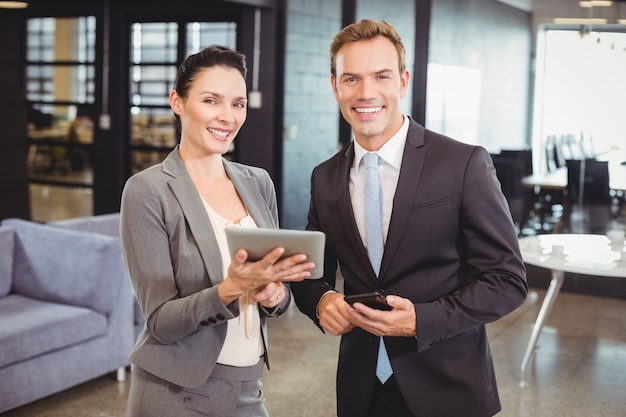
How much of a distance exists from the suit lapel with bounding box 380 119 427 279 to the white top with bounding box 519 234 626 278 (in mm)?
2455

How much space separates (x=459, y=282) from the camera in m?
1.79

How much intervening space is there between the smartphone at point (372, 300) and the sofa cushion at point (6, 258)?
307cm

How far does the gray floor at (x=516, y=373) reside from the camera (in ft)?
12.9

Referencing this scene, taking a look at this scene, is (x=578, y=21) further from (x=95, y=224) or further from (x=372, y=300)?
(x=372, y=300)

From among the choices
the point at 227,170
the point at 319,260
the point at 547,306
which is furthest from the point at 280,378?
the point at 319,260

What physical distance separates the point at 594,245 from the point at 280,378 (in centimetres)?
206

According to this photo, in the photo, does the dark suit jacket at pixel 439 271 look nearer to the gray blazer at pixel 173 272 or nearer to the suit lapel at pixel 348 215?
the suit lapel at pixel 348 215

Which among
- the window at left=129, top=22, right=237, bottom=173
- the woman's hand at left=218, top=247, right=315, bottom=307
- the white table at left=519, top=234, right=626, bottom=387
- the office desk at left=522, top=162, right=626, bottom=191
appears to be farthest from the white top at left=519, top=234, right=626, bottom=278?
the window at left=129, top=22, right=237, bottom=173

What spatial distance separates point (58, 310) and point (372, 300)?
2.74 m

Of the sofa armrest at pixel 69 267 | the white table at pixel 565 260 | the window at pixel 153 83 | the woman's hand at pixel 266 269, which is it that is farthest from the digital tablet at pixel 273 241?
the window at pixel 153 83

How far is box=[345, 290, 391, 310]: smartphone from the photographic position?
167 cm

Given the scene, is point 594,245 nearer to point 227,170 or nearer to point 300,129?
point 300,129

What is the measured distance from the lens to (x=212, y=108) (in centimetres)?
181

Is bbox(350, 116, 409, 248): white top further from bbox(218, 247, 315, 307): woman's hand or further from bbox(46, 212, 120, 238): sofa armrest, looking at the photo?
bbox(46, 212, 120, 238): sofa armrest
